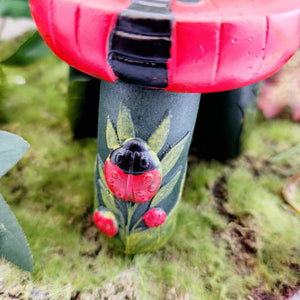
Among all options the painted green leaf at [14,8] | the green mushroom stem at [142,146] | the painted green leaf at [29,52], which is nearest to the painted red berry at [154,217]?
the green mushroom stem at [142,146]

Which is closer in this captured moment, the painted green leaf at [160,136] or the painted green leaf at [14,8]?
the painted green leaf at [160,136]

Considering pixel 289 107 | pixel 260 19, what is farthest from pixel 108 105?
pixel 289 107

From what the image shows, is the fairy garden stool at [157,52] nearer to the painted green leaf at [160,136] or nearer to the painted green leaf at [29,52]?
the painted green leaf at [160,136]

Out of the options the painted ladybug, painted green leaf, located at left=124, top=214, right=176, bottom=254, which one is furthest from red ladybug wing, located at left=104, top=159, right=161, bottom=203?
painted green leaf, located at left=124, top=214, right=176, bottom=254

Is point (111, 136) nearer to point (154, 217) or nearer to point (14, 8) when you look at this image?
point (154, 217)

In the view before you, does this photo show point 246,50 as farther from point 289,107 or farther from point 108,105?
point 289,107

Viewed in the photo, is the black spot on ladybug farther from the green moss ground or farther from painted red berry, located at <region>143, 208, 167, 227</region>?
the green moss ground

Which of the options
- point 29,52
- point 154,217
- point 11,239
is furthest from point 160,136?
point 29,52
